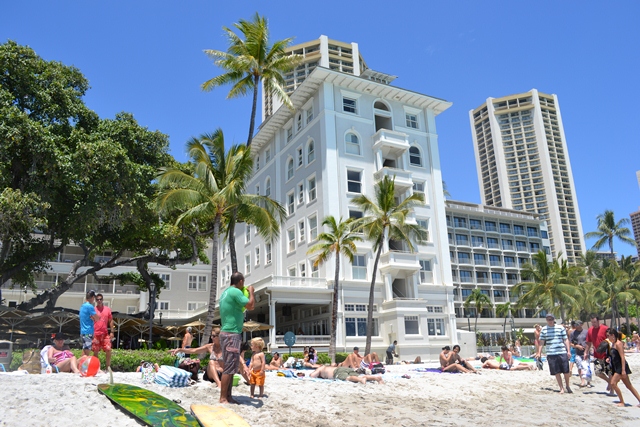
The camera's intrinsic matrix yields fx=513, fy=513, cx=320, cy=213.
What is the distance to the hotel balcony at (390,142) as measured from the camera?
37.5m

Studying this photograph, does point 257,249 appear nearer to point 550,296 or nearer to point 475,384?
point 550,296

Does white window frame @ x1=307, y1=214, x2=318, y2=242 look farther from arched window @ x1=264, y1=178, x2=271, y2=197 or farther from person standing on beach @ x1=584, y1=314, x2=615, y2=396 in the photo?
person standing on beach @ x1=584, y1=314, x2=615, y2=396

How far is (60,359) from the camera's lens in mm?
11828

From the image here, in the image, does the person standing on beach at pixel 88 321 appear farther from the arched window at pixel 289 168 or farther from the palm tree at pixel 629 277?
the palm tree at pixel 629 277

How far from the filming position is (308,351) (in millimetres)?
24609

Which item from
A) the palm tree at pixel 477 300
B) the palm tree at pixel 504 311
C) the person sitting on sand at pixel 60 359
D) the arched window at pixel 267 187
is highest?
the arched window at pixel 267 187

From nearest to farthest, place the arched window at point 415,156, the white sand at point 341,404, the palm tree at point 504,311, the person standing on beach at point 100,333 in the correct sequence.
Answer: the white sand at point 341,404
the person standing on beach at point 100,333
the arched window at point 415,156
the palm tree at point 504,311

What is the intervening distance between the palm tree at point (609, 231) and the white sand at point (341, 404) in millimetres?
59703

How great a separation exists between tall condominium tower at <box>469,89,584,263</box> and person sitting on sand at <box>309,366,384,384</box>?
12062 centimetres

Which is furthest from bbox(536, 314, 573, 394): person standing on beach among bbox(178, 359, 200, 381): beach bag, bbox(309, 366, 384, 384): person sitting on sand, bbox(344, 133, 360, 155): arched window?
bbox(344, 133, 360, 155): arched window

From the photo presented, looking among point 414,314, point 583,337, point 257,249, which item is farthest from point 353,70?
point 583,337

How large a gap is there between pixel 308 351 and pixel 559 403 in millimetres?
14739

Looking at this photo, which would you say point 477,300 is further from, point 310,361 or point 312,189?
point 310,361

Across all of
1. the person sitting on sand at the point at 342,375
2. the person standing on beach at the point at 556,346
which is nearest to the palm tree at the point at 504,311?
the person standing on beach at the point at 556,346
